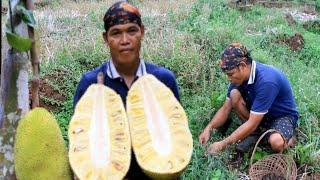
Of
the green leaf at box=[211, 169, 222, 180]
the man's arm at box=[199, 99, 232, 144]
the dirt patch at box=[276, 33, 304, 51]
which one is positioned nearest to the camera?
the green leaf at box=[211, 169, 222, 180]

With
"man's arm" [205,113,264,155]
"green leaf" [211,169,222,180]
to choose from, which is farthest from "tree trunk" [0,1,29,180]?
"man's arm" [205,113,264,155]

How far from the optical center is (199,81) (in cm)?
505

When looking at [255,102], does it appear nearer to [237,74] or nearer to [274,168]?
[237,74]

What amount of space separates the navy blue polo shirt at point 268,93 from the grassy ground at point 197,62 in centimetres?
31

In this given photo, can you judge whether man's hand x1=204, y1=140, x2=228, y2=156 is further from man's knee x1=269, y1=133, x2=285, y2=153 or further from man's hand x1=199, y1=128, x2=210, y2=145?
man's knee x1=269, y1=133, x2=285, y2=153

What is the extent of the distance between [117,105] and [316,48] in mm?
6305

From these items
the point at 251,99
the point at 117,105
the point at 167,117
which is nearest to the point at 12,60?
the point at 117,105

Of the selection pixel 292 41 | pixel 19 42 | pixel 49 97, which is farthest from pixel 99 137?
pixel 292 41

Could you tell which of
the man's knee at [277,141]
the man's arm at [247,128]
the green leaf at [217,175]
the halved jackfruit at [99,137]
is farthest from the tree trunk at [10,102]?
the man's knee at [277,141]

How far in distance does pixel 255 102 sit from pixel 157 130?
1.86 meters

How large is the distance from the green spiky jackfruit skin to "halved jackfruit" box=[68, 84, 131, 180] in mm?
54

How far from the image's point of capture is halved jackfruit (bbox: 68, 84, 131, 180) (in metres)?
1.57

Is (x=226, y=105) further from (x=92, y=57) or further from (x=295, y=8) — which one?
(x=295, y=8)

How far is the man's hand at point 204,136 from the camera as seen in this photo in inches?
146
